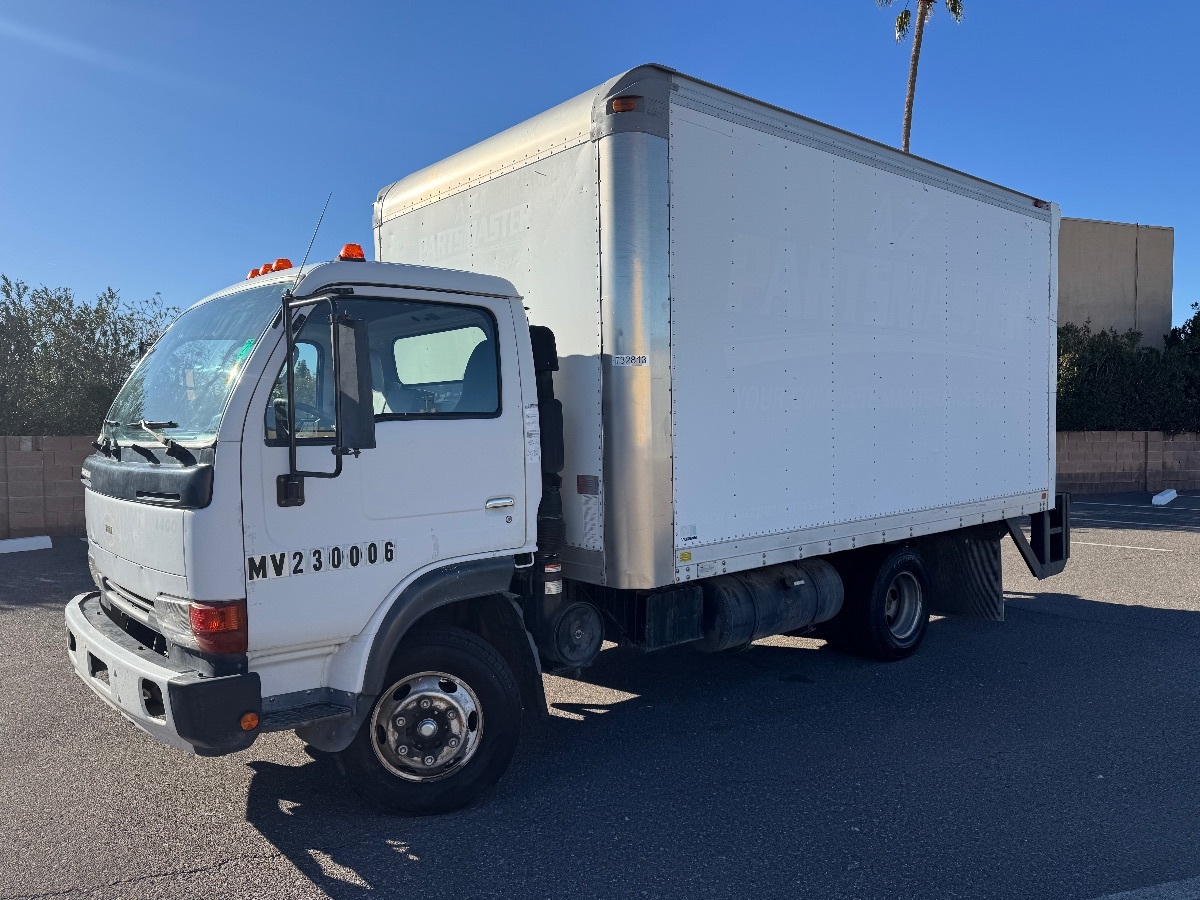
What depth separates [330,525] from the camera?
3.77 metres

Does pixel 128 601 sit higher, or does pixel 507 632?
pixel 128 601

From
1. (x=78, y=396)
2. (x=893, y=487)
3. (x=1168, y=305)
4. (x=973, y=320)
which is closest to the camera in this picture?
(x=893, y=487)

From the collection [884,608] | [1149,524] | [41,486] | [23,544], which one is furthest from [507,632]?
[1149,524]

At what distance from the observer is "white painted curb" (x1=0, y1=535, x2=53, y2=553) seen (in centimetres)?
1202

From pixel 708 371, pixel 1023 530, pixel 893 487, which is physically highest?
pixel 708 371

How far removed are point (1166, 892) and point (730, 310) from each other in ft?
10.7

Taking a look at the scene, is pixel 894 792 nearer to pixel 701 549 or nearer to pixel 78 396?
pixel 701 549

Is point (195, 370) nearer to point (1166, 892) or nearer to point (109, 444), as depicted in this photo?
point (109, 444)

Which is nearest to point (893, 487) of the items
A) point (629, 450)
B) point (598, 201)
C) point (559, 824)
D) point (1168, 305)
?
point (629, 450)

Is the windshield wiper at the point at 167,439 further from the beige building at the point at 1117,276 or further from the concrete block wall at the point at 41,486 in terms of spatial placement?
the beige building at the point at 1117,276

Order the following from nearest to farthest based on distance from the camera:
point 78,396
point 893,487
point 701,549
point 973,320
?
point 701,549 < point 893,487 < point 973,320 < point 78,396

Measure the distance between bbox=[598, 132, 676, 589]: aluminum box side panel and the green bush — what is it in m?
19.7

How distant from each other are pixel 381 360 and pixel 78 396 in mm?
13271

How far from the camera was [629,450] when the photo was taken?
4.58 meters
